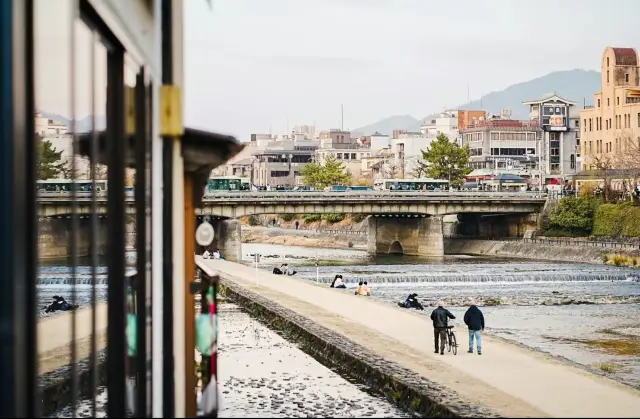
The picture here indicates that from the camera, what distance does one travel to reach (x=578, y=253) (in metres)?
71.1

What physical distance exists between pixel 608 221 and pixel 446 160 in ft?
119

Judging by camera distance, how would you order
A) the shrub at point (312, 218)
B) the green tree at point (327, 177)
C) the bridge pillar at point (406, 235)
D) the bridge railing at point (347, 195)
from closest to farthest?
the bridge railing at point (347, 195) < the bridge pillar at point (406, 235) < the shrub at point (312, 218) < the green tree at point (327, 177)

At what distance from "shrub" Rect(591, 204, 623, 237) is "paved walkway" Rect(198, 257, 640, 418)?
48.1 metres

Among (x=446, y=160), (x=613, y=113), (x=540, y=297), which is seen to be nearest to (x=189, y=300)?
(x=540, y=297)

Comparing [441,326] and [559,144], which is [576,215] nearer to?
[559,144]

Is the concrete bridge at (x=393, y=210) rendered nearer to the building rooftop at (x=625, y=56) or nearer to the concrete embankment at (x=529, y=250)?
the concrete embankment at (x=529, y=250)

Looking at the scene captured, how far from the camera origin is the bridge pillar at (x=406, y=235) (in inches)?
3214

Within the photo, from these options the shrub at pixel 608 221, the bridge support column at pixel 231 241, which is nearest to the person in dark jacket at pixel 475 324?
the bridge support column at pixel 231 241

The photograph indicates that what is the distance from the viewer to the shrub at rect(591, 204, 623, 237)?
77.1m

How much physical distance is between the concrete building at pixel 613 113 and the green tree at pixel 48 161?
9268 cm

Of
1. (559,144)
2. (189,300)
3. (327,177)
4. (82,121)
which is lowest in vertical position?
(189,300)

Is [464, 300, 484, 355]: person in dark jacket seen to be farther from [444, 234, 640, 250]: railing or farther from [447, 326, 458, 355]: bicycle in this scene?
[444, 234, 640, 250]: railing

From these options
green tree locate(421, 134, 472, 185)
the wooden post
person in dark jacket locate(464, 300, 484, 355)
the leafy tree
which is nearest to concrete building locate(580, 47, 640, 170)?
green tree locate(421, 134, 472, 185)

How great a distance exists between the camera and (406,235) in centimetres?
8788
